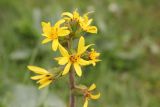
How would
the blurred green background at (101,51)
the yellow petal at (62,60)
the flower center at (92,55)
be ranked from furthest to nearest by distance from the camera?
the blurred green background at (101,51), the flower center at (92,55), the yellow petal at (62,60)

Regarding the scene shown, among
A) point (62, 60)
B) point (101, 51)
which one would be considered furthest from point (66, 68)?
point (101, 51)

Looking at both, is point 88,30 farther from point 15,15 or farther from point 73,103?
point 15,15

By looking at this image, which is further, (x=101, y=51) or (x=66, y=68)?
(x=101, y=51)

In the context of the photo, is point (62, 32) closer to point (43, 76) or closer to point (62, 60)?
point (62, 60)

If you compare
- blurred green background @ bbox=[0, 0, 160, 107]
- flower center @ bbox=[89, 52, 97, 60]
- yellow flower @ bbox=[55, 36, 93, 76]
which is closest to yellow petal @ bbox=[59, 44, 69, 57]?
yellow flower @ bbox=[55, 36, 93, 76]

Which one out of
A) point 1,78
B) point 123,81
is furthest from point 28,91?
point 123,81

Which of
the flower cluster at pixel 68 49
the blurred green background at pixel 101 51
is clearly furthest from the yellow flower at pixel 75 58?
the blurred green background at pixel 101 51

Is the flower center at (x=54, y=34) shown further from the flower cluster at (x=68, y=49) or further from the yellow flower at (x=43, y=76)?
the yellow flower at (x=43, y=76)
